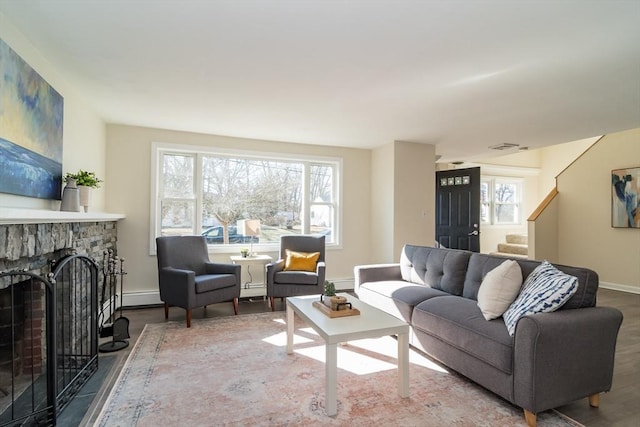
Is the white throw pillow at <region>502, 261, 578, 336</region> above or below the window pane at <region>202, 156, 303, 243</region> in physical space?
below

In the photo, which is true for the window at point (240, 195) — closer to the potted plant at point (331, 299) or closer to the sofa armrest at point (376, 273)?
the sofa armrest at point (376, 273)

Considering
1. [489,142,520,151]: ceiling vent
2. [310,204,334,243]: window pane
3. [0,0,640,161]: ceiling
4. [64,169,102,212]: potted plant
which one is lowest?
[310,204,334,243]: window pane

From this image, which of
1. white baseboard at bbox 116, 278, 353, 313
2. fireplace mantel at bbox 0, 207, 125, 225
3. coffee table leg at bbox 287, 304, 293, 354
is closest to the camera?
fireplace mantel at bbox 0, 207, 125, 225

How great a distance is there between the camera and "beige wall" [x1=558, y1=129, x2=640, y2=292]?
5387mm

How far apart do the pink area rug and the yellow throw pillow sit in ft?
4.18

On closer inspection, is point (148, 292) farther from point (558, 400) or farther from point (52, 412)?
point (558, 400)

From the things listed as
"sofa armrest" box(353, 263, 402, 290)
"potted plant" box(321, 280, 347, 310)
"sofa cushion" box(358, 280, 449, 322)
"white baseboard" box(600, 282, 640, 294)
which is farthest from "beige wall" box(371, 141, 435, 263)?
"white baseboard" box(600, 282, 640, 294)

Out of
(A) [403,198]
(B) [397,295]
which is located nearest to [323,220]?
(A) [403,198]

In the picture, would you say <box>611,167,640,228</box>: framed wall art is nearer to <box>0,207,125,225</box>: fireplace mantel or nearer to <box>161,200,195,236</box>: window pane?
<box>161,200,195,236</box>: window pane

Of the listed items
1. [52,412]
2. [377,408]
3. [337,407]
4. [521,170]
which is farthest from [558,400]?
[521,170]

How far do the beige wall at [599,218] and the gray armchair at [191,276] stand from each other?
20.3 ft

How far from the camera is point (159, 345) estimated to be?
298cm

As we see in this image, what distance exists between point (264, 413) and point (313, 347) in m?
1.01

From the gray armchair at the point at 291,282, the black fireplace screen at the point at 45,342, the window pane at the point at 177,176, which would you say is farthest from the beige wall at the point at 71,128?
the gray armchair at the point at 291,282
